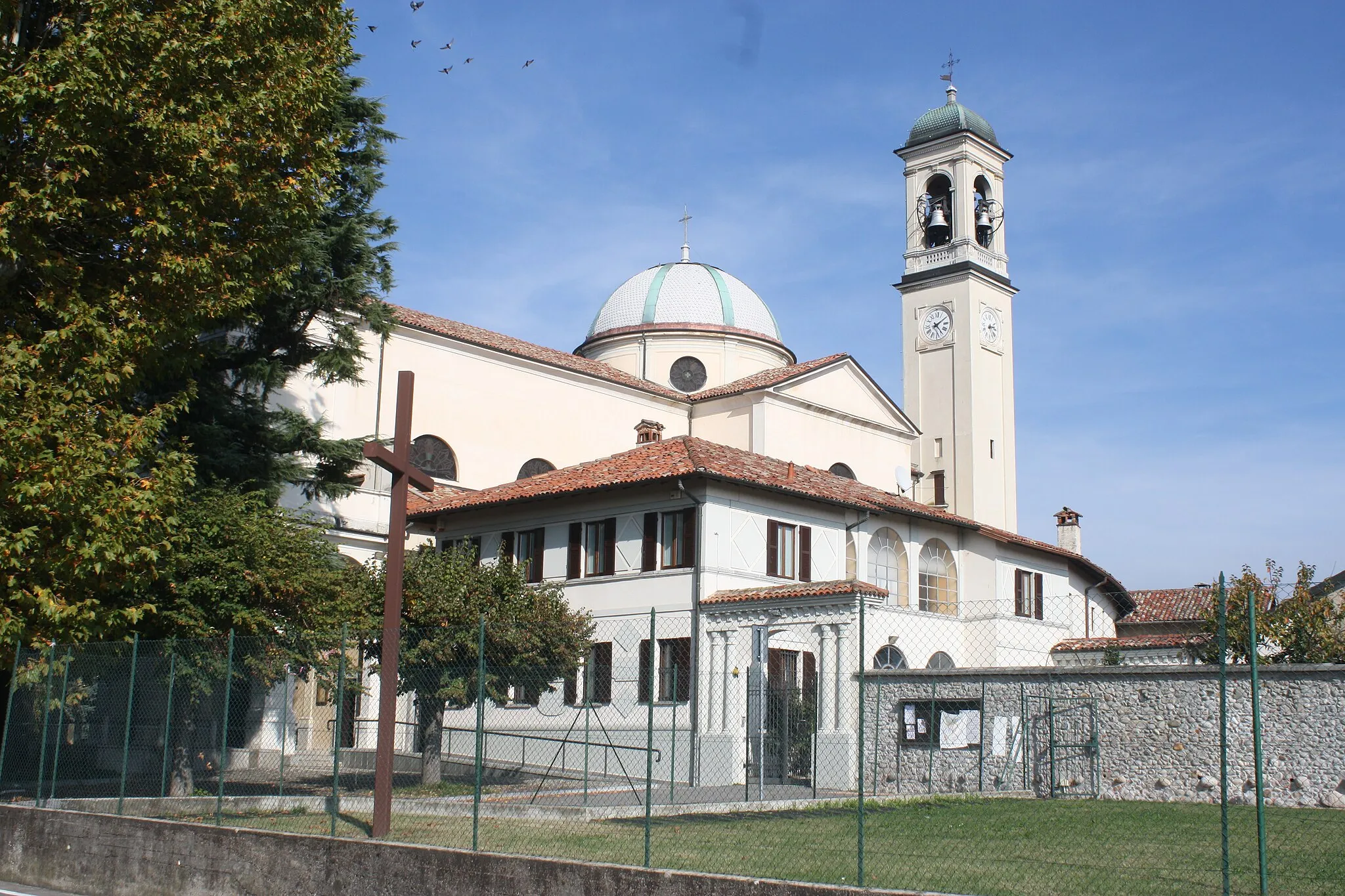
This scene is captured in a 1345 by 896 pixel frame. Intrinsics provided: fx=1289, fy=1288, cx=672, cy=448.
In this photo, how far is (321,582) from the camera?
20.3 meters

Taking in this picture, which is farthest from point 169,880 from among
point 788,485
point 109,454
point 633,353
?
point 633,353

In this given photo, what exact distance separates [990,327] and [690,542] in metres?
27.1

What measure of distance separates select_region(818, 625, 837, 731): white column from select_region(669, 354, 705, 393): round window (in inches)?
857

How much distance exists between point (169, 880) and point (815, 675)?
15995 mm

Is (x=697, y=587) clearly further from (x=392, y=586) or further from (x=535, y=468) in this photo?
(x=392, y=586)

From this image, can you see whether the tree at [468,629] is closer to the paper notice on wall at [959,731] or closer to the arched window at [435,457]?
the paper notice on wall at [959,731]

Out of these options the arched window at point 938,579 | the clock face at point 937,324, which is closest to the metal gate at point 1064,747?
the arched window at point 938,579

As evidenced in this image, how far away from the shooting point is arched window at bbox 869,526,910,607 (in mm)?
31969

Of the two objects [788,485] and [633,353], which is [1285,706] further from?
[633,353]

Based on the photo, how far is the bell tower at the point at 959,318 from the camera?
49.3m

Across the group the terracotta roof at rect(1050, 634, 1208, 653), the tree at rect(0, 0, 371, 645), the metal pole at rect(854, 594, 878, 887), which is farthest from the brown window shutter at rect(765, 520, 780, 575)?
the metal pole at rect(854, 594, 878, 887)

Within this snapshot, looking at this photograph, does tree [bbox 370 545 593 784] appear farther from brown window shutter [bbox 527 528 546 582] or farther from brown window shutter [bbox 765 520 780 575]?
brown window shutter [bbox 765 520 780 575]

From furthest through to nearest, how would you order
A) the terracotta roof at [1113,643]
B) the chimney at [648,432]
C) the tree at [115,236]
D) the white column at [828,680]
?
the chimney at [648,432] < the terracotta roof at [1113,643] < the white column at [828,680] < the tree at [115,236]

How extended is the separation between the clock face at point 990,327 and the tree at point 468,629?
2880 centimetres
